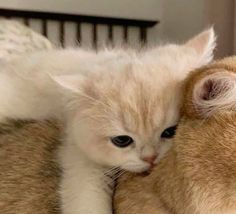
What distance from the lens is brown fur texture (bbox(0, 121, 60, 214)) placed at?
811mm

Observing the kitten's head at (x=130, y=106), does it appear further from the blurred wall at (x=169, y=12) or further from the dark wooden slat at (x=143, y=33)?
the dark wooden slat at (x=143, y=33)

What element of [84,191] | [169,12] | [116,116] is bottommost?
[169,12]

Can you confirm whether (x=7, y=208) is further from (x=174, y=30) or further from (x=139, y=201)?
(x=174, y=30)

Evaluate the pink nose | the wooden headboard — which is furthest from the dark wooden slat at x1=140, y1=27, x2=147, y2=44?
the pink nose

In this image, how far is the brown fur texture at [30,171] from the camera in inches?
31.9

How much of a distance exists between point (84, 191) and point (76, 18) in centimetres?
202

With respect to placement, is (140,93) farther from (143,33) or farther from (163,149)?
(143,33)

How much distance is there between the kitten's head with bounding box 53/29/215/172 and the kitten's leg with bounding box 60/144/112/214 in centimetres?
4

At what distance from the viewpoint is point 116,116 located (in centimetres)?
83

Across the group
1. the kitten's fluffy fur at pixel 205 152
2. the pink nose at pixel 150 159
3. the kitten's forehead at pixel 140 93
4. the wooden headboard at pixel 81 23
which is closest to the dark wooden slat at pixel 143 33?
the wooden headboard at pixel 81 23

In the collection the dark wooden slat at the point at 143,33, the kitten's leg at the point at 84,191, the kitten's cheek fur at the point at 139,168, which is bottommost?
the dark wooden slat at the point at 143,33

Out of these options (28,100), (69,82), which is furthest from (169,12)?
(69,82)

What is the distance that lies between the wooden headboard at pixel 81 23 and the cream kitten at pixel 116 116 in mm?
1629

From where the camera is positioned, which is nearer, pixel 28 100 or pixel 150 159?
pixel 150 159
